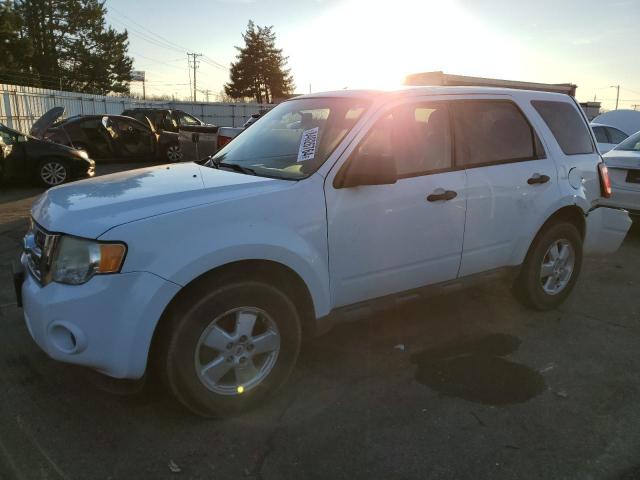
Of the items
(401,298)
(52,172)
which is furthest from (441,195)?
(52,172)

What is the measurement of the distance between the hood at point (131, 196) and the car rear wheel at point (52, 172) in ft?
26.6

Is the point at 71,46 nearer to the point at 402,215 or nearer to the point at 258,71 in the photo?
the point at 258,71

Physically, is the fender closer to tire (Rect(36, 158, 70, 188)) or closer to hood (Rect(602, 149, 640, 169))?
hood (Rect(602, 149, 640, 169))

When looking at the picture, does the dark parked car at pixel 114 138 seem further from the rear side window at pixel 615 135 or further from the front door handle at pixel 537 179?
the front door handle at pixel 537 179

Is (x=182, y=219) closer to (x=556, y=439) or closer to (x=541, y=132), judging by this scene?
(x=556, y=439)

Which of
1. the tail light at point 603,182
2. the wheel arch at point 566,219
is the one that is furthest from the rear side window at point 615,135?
the wheel arch at point 566,219

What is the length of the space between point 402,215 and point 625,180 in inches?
206

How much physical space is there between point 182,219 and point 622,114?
18205mm

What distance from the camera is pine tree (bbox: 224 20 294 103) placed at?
60.2 metres

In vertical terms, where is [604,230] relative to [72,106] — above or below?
below

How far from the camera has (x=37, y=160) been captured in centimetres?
1027

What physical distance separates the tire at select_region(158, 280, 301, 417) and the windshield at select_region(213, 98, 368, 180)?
83cm

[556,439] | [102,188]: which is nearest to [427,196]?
[556,439]

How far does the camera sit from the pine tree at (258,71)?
6025 cm
